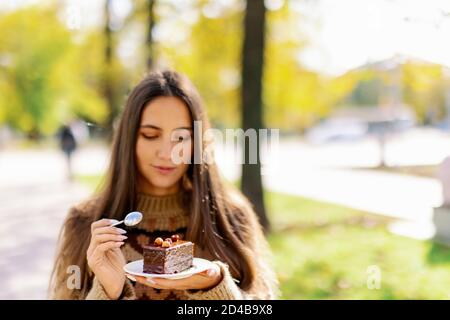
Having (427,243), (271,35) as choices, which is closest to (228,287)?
(427,243)

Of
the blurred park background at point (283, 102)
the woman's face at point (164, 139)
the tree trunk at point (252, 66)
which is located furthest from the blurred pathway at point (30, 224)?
the tree trunk at point (252, 66)

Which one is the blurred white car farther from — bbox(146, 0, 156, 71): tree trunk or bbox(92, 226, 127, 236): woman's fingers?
bbox(92, 226, 127, 236): woman's fingers

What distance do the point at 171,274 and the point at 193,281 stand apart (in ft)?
0.22

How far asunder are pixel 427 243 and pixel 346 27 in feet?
6.39

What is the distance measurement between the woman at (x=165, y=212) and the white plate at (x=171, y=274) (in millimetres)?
15

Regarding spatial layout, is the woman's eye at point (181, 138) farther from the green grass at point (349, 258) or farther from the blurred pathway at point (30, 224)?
the green grass at point (349, 258)

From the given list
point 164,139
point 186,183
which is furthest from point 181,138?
point 186,183

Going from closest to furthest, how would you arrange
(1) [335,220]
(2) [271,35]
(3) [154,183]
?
(3) [154,183]
(1) [335,220]
(2) [271,35]

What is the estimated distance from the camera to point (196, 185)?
1.09 meters

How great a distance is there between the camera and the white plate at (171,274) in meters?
0.91

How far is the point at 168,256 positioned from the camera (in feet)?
3.06

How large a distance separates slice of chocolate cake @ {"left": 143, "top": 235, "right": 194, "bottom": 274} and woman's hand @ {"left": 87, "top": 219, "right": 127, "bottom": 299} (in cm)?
6
